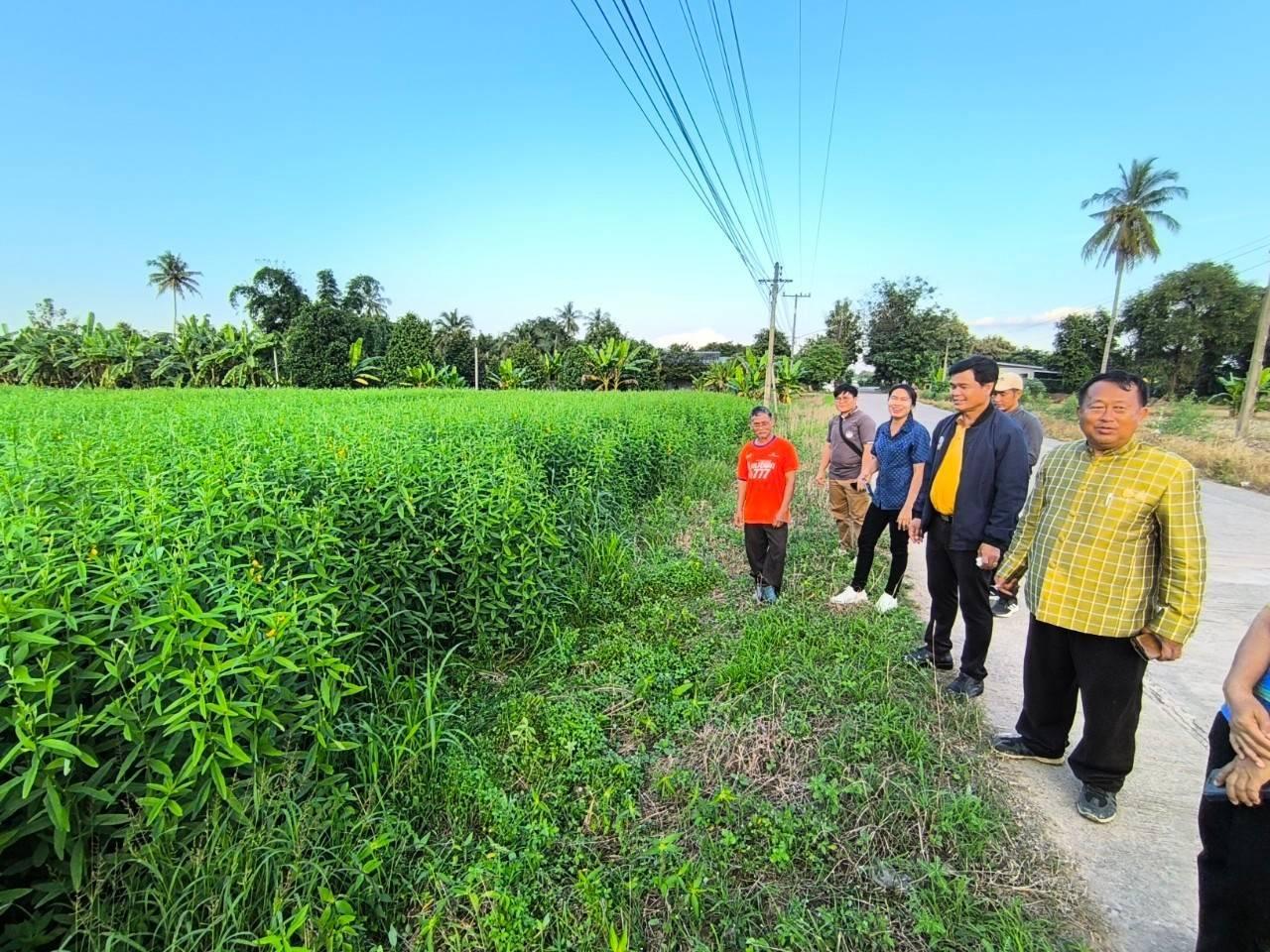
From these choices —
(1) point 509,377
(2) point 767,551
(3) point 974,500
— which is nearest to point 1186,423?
(2) point 767,551

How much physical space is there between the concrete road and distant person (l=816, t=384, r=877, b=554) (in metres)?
1.11

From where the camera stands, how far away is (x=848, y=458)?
5.49m

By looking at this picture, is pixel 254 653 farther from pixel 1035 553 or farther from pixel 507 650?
pixel 1035 553

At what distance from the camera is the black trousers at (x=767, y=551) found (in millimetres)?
4672

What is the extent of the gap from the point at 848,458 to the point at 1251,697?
4031mm

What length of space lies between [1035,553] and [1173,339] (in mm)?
50115

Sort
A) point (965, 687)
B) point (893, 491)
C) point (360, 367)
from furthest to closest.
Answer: point (360, 367), point (893, 491), point (965, 687)

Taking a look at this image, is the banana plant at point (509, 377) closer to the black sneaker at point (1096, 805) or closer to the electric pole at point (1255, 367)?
the electric pole at point (1255, 367)

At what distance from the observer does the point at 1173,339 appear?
38.7 meters

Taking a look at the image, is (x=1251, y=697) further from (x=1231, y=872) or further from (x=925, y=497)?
(x=925, y=497)

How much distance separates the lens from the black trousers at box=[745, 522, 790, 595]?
467cm

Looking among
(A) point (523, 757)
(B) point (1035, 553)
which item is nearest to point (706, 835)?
A: (A) point (523, 757)

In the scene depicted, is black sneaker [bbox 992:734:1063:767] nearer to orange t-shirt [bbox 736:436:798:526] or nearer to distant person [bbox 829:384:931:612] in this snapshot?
distant person [bbox 829:384:931:612]

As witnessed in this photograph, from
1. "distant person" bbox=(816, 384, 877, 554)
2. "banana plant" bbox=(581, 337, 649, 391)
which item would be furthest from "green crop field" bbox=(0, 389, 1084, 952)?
"banana plant" bbox=(581, 337, 649, 391)
